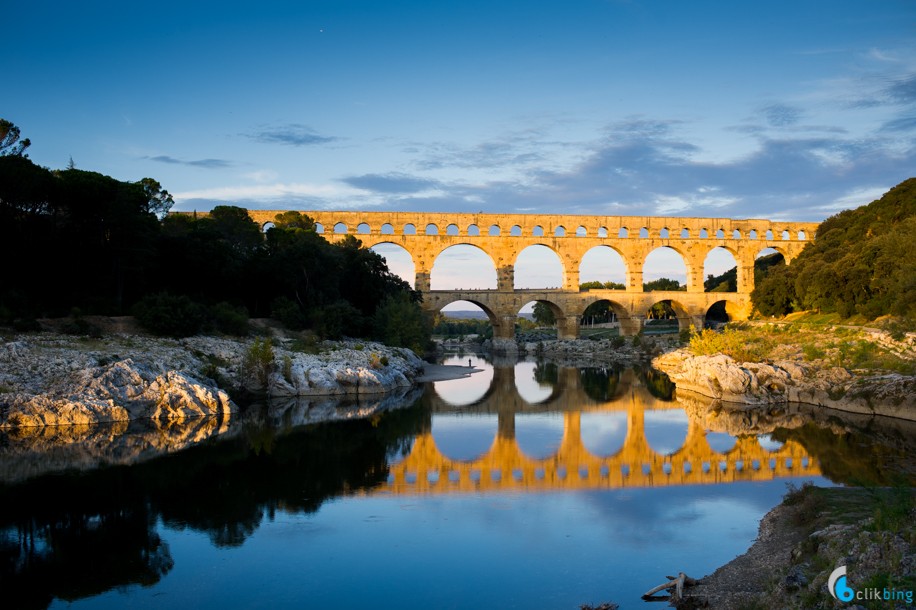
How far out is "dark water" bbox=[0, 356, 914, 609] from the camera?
6.82 m

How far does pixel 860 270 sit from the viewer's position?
83.7 ft

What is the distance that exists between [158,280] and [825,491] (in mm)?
21485

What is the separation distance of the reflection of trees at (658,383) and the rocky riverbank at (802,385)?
0.91 metres

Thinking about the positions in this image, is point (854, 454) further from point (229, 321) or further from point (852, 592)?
point (229, 321)

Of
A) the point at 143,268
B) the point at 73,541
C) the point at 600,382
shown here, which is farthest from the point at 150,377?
the point at 600,382

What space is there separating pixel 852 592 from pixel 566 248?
41.0 meters

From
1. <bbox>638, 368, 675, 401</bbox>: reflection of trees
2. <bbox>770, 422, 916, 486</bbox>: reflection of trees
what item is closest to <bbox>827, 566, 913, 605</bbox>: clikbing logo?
<bbox>770, 422, 916, 486</bbox>: reflection of trees

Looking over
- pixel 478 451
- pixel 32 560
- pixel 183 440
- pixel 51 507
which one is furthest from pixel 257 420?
pixel 32 560

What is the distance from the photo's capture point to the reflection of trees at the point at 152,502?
7.12 m

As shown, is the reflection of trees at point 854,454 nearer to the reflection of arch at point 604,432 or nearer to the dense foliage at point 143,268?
the reflection of arch at point 604,432

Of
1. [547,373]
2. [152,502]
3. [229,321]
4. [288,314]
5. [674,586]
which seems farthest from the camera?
[547,373]

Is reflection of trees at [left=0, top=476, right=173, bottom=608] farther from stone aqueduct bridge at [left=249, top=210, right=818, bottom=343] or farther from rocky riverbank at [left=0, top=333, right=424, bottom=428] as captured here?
stone aqueduct bridge at [left=249, top=210, right=818, bottom=343]

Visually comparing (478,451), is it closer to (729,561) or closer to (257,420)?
(257,420)

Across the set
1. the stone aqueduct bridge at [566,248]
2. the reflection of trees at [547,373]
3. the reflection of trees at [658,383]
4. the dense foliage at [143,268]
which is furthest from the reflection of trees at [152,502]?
the stone aqueduct bridge at [566,248]
